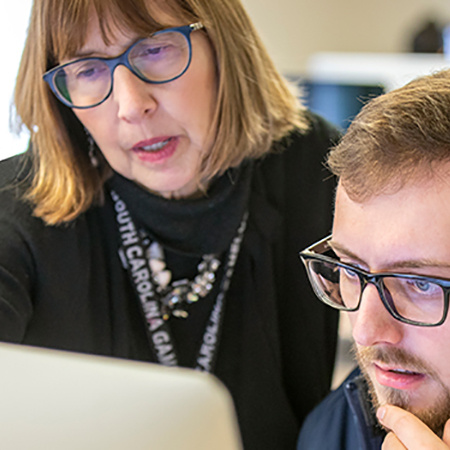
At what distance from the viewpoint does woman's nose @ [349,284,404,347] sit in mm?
750

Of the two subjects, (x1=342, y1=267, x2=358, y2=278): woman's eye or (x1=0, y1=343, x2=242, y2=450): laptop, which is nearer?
(x1=0, y1=343, x2=242, y2=450): laptop

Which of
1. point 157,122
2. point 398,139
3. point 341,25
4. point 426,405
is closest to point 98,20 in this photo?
point 157,122

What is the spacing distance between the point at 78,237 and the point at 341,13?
Result: 389 cm

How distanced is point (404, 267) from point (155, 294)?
514 mm

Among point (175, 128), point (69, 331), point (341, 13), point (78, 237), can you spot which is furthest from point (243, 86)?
point (341, 13)

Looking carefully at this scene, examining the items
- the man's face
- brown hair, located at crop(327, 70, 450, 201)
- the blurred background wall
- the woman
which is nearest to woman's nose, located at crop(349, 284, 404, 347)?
the man's face

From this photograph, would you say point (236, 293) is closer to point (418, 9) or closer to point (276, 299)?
point (276, 299)

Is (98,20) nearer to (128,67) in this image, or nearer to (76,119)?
(128,67)

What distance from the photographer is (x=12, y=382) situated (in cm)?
30

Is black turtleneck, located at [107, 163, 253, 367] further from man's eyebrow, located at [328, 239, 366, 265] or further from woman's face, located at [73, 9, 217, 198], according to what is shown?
man's eyebrow, located at [328, 239, 366, 265]

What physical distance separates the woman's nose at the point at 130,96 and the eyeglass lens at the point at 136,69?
0.04 feet

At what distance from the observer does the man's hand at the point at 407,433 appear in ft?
2.34

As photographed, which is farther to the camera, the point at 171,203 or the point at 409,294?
the point at 171,203

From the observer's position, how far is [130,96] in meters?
0.95
